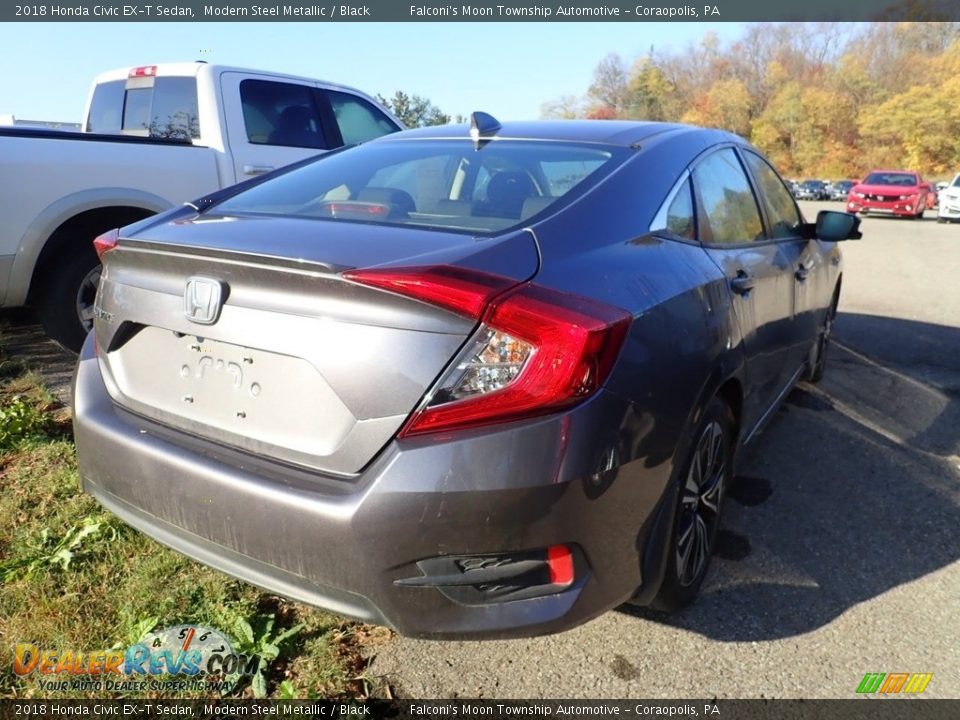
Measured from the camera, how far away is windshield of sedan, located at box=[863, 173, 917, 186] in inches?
1036

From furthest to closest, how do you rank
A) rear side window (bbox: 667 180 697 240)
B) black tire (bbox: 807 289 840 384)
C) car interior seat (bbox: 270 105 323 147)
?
car interior seat (bbox: 270 105 323 147) < black tire (bbox: 807 289 840 384) < rear side window (bbox: 667 180 697 240)

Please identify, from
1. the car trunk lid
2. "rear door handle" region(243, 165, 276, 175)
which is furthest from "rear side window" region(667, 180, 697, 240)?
"rear door handle" region(243, 165, 276, 175)

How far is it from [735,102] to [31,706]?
76973 millimetres

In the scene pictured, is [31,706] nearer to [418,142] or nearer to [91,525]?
[91,525]

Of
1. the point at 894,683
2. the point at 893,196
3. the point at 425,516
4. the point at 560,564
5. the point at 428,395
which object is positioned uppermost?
the point at 428,395

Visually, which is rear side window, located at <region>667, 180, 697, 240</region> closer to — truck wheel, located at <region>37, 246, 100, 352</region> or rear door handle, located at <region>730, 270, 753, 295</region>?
rear door handle, located at <region>730, 270, 753, 295</region>

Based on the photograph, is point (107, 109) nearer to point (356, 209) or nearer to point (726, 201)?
point (356, 209)

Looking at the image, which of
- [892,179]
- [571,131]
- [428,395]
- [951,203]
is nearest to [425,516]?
[428,395]

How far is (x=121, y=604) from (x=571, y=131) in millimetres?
2331

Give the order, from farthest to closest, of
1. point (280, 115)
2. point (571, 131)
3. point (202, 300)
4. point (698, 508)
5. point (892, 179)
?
point (892, 179) < point (280, 115) < point (571, 131) < point (698, 508) < point (202, 300)

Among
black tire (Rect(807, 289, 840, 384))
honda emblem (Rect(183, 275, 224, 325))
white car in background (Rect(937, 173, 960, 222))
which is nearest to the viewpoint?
honda emblem (Rect(183, 275, 224, 325))

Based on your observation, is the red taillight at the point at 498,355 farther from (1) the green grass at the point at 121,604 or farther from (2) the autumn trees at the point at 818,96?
(2) the autumn trees at the point at 818,96

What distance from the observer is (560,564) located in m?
1.82

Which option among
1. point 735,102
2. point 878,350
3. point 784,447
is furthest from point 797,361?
point 735,102
